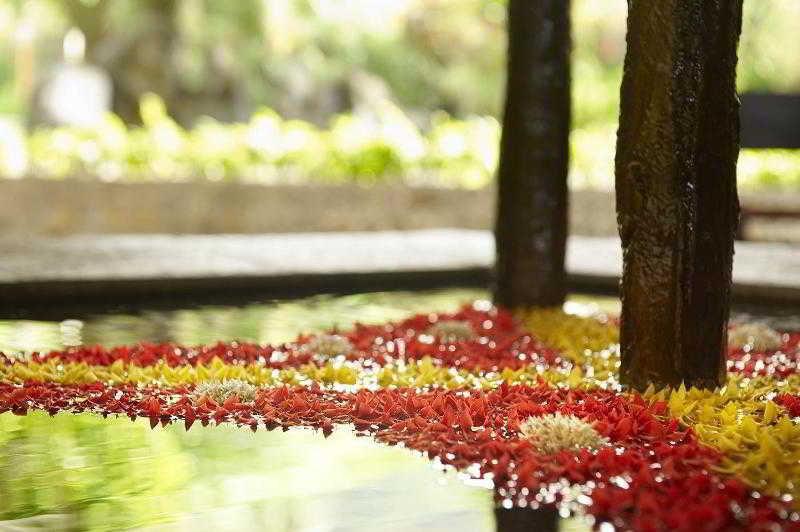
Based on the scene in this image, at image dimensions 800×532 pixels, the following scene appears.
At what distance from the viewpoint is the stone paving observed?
341 inches

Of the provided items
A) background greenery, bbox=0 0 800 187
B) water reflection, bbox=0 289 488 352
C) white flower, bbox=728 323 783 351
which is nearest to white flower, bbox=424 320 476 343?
water reflection, bbox=0 289 488 352

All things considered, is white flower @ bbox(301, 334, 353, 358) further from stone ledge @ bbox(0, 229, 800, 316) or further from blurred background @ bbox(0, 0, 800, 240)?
blurred background @ bbox(0, 0, 800, 240)

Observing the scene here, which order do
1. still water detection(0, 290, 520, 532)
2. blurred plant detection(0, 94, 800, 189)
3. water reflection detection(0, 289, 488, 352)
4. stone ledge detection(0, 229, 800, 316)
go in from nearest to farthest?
still water detection(0, 290, 520, 532) → water reflection detection(0, 289, 488, 352) → stone ledge detection(0, 229, 800, 316) → blurred plant detection(0, 94, 800, 189)

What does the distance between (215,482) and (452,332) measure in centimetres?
308

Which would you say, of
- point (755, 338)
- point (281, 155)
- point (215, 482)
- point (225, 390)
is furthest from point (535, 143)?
point (281, 155)

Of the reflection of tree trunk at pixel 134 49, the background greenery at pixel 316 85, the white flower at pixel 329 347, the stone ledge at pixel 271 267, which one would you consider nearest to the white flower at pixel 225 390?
the white flower at pixel 329 347

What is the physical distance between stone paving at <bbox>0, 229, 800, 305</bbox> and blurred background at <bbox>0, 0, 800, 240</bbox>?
0.58m

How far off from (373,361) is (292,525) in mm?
2610

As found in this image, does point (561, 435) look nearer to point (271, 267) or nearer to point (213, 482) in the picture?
point (213, 482)

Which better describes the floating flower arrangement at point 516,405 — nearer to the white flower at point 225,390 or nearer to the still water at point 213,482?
the white flower at point 225,390

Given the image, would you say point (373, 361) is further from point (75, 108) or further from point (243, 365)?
point (75, 108)

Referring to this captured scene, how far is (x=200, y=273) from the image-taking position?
908 cm

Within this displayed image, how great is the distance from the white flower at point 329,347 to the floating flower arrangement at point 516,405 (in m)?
0.01

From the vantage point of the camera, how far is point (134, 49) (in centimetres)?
1644
